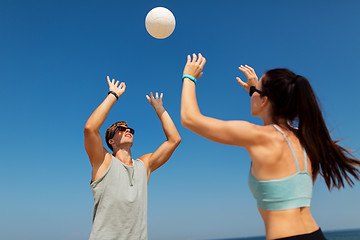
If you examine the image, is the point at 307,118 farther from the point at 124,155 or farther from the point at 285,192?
the point at 124,155

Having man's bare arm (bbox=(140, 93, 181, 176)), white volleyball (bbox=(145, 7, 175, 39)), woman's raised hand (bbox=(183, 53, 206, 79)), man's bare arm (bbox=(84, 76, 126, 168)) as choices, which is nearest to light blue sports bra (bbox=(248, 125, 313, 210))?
woman's raised hand (bbox=(183, 53, 206, 79))

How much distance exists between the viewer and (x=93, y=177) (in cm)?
540

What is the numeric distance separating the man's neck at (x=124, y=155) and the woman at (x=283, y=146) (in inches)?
118

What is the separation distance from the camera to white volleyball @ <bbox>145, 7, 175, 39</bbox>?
6.75 metres

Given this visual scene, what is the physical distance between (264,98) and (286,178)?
2.92 feet

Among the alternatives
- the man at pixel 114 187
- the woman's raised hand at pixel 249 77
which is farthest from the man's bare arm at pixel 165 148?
the woman's raised hand at pixel 249 77

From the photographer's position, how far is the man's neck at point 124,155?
597cm

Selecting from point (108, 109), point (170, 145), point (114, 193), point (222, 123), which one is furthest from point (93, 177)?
point (222, 123)

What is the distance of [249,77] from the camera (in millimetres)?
4711

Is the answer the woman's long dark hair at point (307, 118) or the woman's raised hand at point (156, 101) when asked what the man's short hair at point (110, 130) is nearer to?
the woman's raised hand at point (156, 101)

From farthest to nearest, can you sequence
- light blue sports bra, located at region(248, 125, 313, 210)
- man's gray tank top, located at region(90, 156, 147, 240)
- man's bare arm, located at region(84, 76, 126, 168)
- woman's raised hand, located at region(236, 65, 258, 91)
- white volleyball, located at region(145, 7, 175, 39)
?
white volleyball, located at region(145, 7, 175, 39)
man's bare arm, located at region(84, 76, 126, 168)
man's gray tank top, located at region(90, 156, 147, 240)
woman's raised hand, located at region(236, 65, 258, 91)
light blue sports bra, located at region(248, 125, 313, 210)

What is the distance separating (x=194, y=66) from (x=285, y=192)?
1.69 meters

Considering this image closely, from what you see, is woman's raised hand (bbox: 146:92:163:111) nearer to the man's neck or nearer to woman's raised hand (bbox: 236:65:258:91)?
the man's neck

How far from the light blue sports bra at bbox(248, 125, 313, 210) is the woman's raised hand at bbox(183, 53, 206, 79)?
1.37 m
